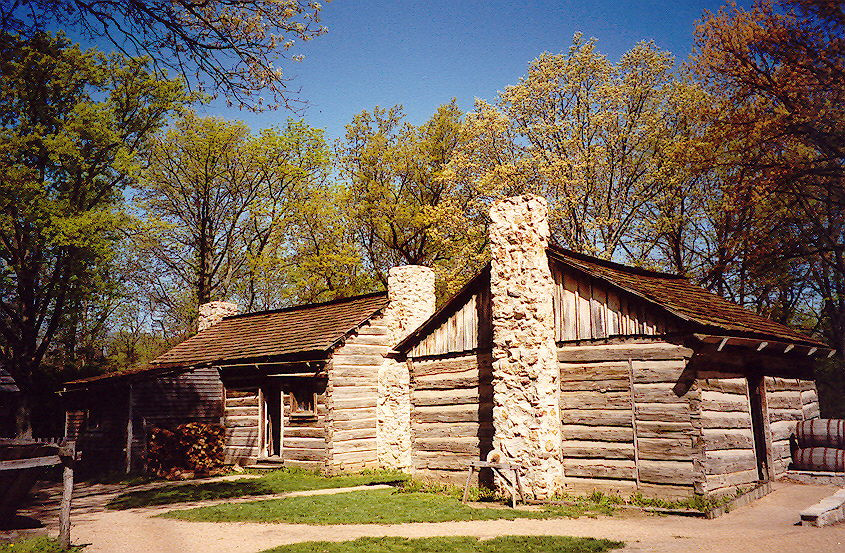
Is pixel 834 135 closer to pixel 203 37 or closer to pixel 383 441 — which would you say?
pixel 383 441

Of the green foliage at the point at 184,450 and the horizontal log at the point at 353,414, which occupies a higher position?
the horizontal log at the point at 353,414

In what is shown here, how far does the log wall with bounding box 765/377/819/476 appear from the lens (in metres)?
15.6

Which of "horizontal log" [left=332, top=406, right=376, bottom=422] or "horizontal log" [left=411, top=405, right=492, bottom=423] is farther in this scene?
"horizontal log" [left=332, top=406, right=376, bottom=422]

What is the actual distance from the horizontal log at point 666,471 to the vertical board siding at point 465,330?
4.77m

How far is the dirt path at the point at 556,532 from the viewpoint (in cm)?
886

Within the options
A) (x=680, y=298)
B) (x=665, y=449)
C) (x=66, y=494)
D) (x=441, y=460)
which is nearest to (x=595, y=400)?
(x=665, y=449)

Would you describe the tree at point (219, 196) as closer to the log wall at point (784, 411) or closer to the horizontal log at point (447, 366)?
the horizontal log at point (447, 366)

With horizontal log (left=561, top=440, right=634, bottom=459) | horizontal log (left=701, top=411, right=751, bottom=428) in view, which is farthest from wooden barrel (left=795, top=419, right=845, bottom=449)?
horizontal log (left=561, top=440, right=634, bottom=459)

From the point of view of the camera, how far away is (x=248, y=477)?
20094 mm

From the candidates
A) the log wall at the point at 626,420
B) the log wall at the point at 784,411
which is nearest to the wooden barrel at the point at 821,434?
the log wall at the point at 784,411

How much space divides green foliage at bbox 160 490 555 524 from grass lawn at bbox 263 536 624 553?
218cm

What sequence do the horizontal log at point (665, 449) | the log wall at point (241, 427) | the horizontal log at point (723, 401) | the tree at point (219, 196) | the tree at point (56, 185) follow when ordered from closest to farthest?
the horizontal log at point (665, 449) → the horizontal log at point (723, 401) → the log wall at point (241, 427) → the tree at point (56, 185) → the tree at point (219, 196)

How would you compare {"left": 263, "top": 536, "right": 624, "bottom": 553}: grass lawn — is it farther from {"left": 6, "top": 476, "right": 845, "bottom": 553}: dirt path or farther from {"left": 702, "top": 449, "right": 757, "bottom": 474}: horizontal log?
{"left": 702, "top": 449, "right": 757, "bottom": 474}: horizontal log

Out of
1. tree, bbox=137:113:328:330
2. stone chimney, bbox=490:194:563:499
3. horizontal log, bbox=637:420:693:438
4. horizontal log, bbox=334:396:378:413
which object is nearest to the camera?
horizontal log, bbox=637:420:693:438
